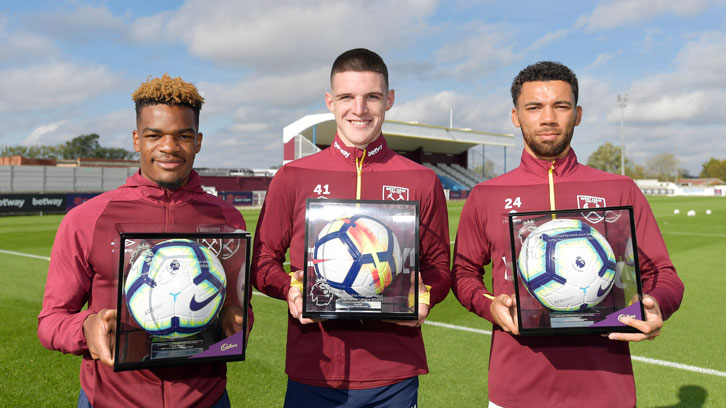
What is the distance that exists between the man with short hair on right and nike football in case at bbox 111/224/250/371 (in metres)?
1.25

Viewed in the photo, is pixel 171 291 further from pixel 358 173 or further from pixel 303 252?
pixel 358 173

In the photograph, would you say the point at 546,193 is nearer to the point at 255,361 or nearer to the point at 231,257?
the point at 231,257

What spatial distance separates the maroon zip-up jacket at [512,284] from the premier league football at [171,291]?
1.34m

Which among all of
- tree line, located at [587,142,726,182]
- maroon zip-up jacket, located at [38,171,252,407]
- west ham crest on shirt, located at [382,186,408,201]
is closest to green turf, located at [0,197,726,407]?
maroon zip-up jacket, located at [38,171,252,407]

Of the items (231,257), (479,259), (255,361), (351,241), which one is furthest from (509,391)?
(255,361)

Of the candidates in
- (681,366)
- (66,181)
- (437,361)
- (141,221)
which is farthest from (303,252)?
(66,181)

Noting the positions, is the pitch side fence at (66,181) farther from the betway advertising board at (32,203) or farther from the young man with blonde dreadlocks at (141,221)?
the young man with blonde dreadlocks at (141,221)

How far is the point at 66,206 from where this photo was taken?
28.9m

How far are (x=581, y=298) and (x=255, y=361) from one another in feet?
13.0

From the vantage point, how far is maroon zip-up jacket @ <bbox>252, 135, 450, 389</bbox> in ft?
8.36

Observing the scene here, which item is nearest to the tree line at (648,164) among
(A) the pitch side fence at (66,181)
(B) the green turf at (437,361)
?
(A) the pitch side fence at (66,181)

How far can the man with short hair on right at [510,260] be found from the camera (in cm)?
247

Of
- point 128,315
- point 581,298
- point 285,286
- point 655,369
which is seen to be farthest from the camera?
point 655,369

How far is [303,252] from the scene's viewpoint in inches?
105
